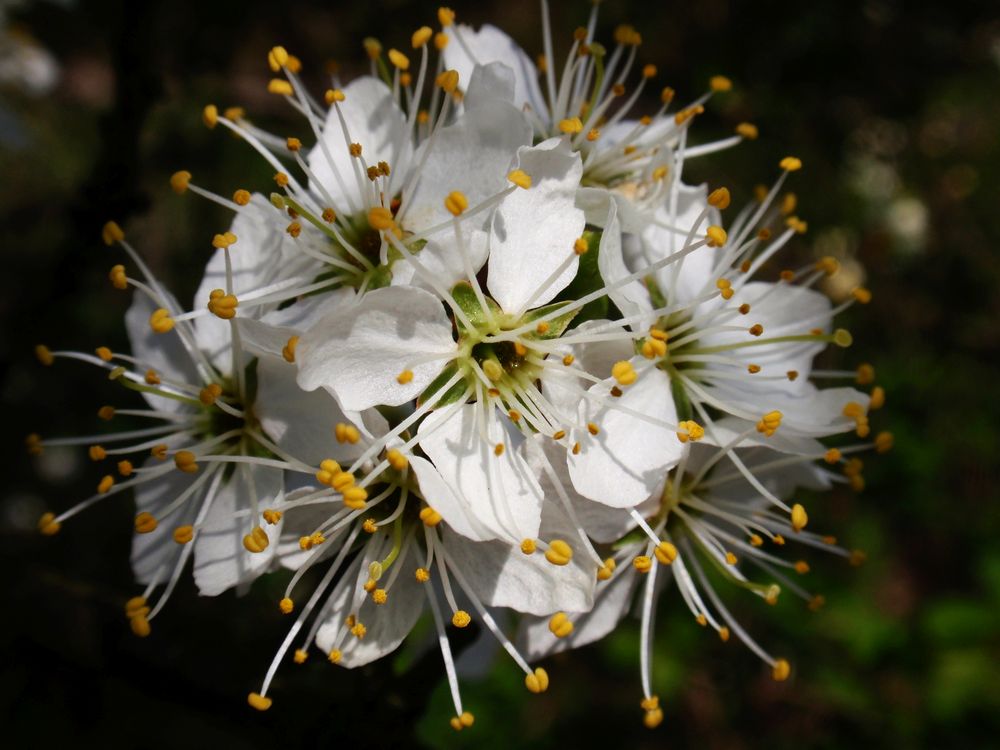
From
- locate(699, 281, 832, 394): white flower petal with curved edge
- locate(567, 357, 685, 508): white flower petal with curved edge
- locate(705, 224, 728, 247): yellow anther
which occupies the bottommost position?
locate(567, 357, 685, 508): white flower petal with curved edge

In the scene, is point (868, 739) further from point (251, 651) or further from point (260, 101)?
point (260, 101)

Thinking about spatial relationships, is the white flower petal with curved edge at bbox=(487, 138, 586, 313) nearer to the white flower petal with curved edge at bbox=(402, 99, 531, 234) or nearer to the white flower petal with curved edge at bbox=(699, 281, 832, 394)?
the white flower petal with curved edge at bbox=(402, 99, 531, 234)

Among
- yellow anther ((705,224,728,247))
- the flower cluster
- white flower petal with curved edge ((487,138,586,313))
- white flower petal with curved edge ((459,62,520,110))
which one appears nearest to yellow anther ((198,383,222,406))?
the flower cluster

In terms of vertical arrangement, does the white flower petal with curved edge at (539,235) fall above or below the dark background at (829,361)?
above

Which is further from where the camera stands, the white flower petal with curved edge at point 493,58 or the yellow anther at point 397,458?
the white flower petal with curved edge at point 493,58

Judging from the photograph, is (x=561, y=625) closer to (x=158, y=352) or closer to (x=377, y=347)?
(x=377, y=347)

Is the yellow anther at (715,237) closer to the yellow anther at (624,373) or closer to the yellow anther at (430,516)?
the yellow anther at (624,373)

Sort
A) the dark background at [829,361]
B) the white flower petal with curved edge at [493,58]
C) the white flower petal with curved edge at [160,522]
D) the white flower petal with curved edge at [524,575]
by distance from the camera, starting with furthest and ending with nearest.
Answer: the dark background at [829,361]
the white flower petal with curved edge at [493,58]
the white flower petal with curved edge at [160,522]
the white flower petal with curved edge at [524,575]

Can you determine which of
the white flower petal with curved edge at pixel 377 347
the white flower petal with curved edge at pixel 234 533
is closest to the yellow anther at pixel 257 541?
the white flower petal with curved edge at pixel 234 533
